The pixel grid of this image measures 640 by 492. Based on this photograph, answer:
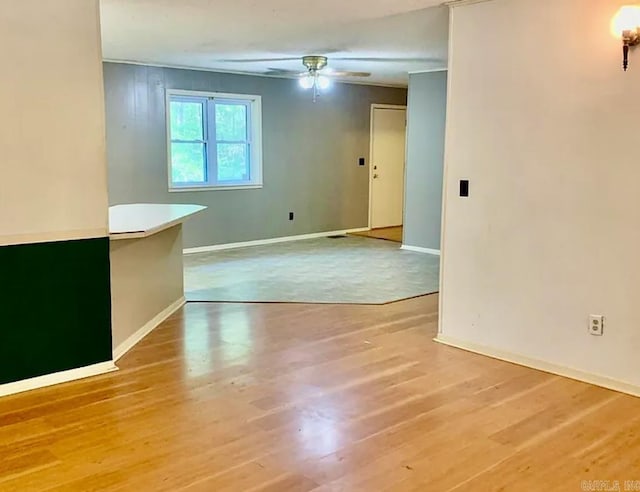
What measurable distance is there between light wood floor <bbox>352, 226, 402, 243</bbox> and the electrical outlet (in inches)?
202

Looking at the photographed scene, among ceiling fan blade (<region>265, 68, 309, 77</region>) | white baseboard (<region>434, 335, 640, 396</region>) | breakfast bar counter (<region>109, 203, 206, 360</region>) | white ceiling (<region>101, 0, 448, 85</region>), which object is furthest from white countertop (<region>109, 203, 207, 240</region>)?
ceiling fan blade (<region>265, 68, 309, 77</region>)

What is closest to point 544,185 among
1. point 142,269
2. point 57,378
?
point 142,269

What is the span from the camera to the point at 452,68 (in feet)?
12.8

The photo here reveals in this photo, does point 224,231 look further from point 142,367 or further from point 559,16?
point 559,16

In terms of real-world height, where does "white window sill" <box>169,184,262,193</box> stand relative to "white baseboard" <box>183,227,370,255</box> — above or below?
above

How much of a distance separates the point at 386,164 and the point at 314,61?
3.67m

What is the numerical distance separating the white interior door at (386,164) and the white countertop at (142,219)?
16.2 feet

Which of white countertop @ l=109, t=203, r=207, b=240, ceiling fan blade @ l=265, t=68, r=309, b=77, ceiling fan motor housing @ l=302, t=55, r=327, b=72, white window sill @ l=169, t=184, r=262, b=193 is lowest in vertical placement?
white countertop @ l=109, t=203, r=207, b=240

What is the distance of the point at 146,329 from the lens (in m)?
4.37

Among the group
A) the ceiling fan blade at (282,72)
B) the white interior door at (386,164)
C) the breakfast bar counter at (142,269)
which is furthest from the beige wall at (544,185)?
the white interior door at (386,164)

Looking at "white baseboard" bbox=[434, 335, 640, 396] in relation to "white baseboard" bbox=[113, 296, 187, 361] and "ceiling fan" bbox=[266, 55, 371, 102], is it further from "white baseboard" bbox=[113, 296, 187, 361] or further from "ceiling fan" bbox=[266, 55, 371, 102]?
"ceiling fan" bbox=[266, 55, 371, 102]

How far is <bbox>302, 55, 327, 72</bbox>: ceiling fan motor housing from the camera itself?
20.3 ft

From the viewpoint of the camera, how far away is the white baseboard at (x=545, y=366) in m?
3.33

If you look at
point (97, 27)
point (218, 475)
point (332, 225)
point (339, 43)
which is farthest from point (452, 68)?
point (332, 225)
